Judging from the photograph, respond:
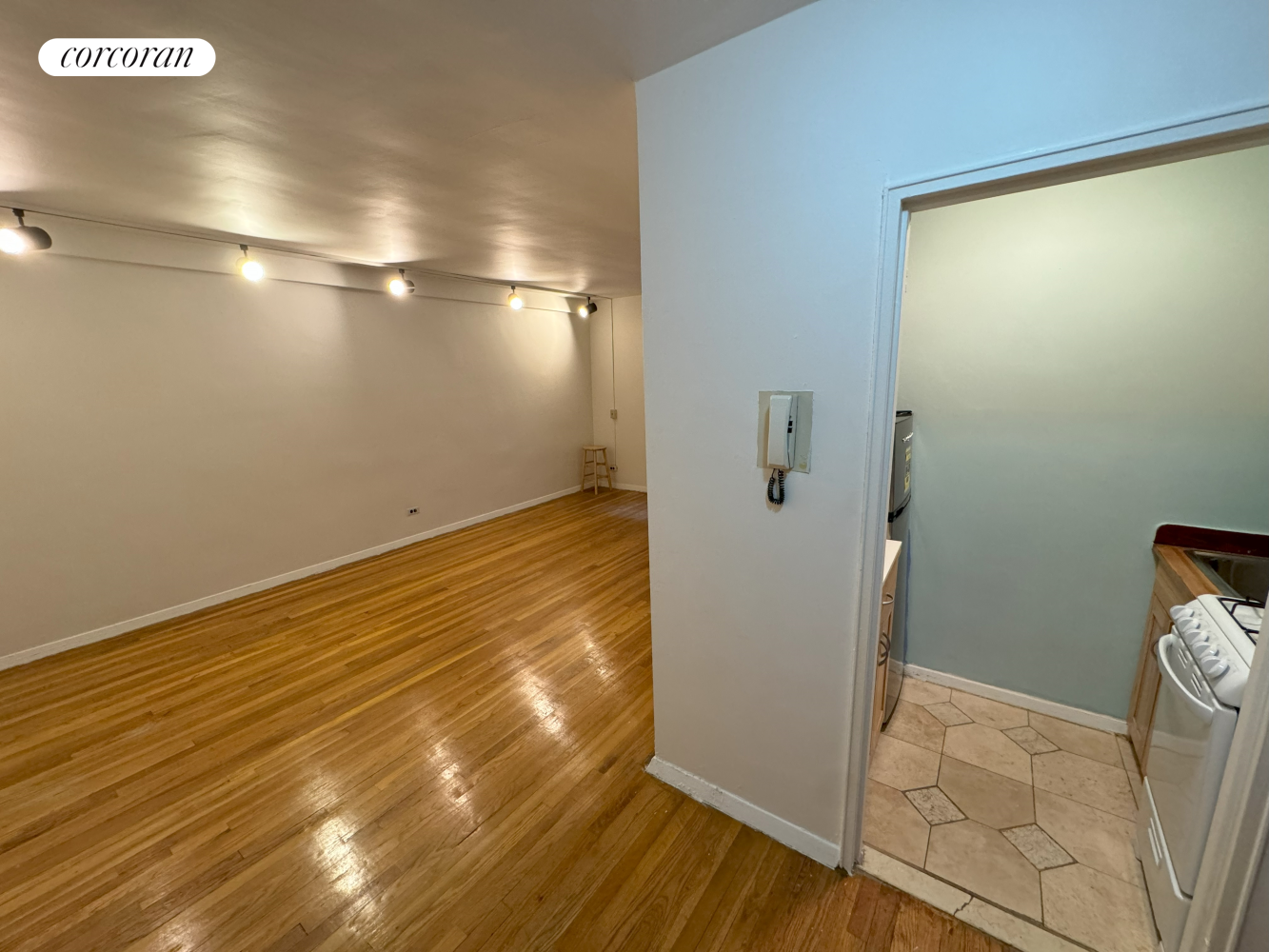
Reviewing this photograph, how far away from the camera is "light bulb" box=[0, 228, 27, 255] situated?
2.51 m

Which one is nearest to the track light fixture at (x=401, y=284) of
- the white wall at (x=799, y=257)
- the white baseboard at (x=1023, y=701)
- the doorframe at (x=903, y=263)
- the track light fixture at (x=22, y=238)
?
the track light fixture at (x=22, y=238)

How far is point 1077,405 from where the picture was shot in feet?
6.84

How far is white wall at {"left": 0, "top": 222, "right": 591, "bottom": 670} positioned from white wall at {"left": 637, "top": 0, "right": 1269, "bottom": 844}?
3.53m

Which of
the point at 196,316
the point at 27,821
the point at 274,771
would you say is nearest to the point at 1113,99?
the point at 274,771

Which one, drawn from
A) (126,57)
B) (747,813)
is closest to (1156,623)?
(747,813)

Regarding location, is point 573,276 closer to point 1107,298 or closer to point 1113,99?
point 1107,298

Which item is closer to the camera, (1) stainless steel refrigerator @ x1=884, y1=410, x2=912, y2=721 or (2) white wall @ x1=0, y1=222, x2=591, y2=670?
(1) stainless steel refrigerator @ x1=884, y1=410, x2=912, y2=721

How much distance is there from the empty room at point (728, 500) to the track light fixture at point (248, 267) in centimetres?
17

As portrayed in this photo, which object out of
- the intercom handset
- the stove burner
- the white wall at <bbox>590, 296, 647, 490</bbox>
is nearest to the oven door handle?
the stove burner

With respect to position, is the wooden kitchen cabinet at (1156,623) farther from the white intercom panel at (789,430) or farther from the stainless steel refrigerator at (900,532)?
the white intercom panel at (789,430)

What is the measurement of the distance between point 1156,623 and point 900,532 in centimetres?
94

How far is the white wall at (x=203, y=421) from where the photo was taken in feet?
9.43

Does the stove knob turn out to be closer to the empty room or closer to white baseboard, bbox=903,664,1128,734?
the empty room

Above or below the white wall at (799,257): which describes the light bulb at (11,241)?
above
